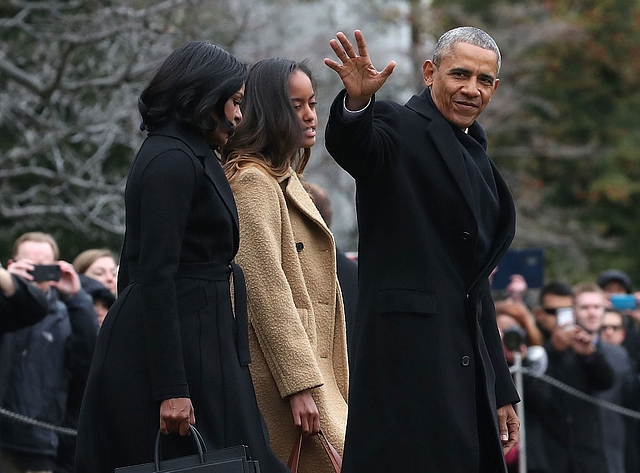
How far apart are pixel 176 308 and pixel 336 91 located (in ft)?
47.5

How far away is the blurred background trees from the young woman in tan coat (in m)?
5.88

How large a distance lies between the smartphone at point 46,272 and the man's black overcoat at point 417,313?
2.55 meters

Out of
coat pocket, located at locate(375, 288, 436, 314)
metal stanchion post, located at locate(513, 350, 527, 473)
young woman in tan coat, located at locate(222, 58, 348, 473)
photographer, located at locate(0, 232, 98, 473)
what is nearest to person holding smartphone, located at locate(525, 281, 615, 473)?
metal stanchion post, located at locate(513, 350, 527, 473)

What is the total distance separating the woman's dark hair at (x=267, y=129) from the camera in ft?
17.2

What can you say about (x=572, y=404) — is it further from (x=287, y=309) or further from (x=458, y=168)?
(x=458, y=168)

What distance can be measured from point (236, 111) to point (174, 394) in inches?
39.1

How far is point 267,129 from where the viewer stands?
17.2ft

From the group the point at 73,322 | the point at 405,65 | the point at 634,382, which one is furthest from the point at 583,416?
the point at 405,65

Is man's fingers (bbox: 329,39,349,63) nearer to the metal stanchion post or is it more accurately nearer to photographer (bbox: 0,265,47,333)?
photographer (bbox: 0,265,47,333)

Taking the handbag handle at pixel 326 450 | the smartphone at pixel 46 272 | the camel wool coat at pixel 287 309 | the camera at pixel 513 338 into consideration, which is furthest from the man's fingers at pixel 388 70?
the camera at pixel 513 338

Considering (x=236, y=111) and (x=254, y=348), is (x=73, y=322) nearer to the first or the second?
(x=254, y=348)

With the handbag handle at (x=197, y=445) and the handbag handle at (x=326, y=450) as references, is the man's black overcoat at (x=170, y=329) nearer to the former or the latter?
the handbag handle at (x=197, y=445)

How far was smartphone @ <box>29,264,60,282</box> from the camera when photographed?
666cm

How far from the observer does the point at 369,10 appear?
78.5 ft
